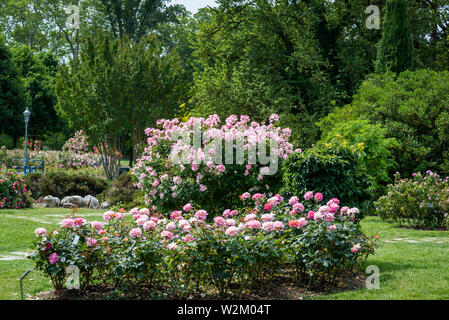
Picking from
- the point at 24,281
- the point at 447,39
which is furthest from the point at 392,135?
the point at 24,281

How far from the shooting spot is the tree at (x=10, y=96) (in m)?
27.4

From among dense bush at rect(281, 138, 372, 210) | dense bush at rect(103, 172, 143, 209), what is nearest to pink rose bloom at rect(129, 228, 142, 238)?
dense bush at rect(281, 138, 372, 210)

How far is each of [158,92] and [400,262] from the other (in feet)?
47.4

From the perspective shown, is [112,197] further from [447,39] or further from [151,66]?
[447,39]

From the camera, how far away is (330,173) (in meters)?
6.19

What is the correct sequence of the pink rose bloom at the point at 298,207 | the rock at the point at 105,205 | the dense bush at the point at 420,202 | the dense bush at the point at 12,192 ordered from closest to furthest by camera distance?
the pink rose bloom at the point at 298,207 < the dense bush at the point at 420,202 < the dense bush at the point at 12,192 < the rock at the point at 105,205

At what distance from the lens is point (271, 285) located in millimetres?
4859

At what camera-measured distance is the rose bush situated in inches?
294

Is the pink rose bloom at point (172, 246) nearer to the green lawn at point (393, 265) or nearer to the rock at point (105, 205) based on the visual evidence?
the green lawn at point (393, 265)

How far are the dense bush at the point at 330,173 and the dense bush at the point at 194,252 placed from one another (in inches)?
44.2

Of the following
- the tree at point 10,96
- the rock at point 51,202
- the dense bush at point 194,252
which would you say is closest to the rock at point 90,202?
the rock at point 51,202

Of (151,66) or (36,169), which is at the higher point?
Result: (151,66)

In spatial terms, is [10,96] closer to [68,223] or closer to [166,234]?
[68,223]

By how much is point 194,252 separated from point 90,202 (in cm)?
1095
